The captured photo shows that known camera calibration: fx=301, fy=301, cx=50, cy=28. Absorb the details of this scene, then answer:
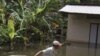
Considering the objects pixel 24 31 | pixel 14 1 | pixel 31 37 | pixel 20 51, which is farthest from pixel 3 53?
pixel 14 1

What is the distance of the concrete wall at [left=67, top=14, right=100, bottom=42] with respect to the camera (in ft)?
81.6

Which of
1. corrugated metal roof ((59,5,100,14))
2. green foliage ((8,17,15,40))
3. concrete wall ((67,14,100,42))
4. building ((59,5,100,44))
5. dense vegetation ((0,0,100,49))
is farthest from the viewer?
concrete wall ((67,14,100,42))

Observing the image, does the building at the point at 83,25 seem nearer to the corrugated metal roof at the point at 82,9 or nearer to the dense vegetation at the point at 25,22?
the corrugated metal roof at the point at 82,9

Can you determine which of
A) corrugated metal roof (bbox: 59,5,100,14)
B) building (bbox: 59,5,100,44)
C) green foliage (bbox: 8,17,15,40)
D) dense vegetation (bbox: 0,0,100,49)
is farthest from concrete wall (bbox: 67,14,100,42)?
green foliage (bbox: 8,17,15,40)

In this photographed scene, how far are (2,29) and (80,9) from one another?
320 inches

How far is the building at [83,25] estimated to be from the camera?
80.4 ft

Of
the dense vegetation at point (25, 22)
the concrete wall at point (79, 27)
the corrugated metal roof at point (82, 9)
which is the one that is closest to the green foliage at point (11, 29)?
the dense vegetation at point (25, 22)

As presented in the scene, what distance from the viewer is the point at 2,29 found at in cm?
1945

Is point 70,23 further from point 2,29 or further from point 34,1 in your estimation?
point 2,29

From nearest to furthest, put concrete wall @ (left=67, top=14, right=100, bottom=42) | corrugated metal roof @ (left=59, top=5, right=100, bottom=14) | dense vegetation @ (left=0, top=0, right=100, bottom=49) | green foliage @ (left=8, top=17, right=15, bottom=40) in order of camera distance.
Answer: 1. green foliage @ (left=8, top=17, right=15, bottom=40)
2. dense vegetation @ (left=0, top=0, right=100, bottom=49)
3. corrugated metal roof @ (left=59, top=5, right=100, bottom=14)
4. concrete wall @ (left=67, top=14, right=100, bottom=42)

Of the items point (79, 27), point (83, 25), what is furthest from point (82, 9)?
point (79, 27)

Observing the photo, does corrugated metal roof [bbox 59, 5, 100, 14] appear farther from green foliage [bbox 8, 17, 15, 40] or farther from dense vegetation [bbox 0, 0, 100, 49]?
green foliage [bbox 8, 17, 15, 40]

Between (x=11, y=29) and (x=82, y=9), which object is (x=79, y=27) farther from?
(x=11, y=29)

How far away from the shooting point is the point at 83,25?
25.0 m
